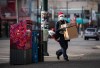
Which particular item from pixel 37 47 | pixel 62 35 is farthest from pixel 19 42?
pixel 62 35

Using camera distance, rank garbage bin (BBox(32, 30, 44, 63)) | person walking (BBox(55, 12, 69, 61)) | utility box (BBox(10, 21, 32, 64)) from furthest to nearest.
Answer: person walking (BBox(55, 12, 69, 61)) → garbage bin (BBox(32, 30, 44, 63)) → utility box (BBox(10, 21, 32, 64))

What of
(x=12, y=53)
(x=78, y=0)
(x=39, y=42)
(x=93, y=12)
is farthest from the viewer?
(x=78, y=0)

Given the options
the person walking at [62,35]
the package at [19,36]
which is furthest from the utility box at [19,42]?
the person walking at [62,35]

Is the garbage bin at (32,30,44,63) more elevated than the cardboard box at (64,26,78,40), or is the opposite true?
the cardboard box at (64,26,78,40)

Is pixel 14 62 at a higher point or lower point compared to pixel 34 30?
lower

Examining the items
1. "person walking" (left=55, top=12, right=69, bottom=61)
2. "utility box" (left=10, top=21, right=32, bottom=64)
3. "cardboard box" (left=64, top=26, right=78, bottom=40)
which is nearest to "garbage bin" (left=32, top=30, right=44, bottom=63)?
"utility box" (left=10, top=21, right=32, bottom=64)

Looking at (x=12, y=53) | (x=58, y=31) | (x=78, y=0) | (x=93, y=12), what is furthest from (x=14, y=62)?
(x=78, y=0)

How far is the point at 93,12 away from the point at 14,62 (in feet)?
260

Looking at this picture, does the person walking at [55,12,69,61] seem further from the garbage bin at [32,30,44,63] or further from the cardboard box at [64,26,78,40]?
the garbage bin at [32,30,44,63]

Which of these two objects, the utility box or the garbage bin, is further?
the garbage bin

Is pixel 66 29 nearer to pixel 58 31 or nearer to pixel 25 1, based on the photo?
pixel 58 31

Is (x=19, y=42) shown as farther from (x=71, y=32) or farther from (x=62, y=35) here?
(x=71, y=32)

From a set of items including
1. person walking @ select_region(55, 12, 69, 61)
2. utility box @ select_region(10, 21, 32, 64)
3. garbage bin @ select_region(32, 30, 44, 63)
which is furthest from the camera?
person walking @ select_region(55, 12, 69, 61)

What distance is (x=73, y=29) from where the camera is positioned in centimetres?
1642
